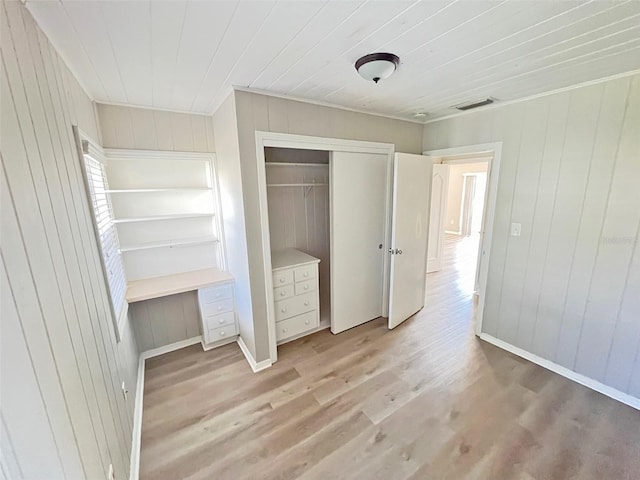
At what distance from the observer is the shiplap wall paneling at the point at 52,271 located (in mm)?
729

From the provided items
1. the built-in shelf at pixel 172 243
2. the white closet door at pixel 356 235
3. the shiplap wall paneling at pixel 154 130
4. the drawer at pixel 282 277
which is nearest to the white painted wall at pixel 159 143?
the shiplap wall paneling at pixel 154 130

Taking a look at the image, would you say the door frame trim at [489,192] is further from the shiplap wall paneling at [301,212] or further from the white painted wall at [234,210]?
the white painted wall at [234,210]

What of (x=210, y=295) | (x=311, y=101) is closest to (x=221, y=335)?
(x=210, y=295)

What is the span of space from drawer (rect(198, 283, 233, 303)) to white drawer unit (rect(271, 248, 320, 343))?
500 mm

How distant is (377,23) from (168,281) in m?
2.59

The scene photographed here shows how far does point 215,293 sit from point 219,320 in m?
0.30

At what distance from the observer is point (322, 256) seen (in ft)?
11.9

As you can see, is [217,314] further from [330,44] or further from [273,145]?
[330,44]

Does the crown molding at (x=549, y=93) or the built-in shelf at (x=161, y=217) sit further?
the built-in shelf at (x=161, y=217)

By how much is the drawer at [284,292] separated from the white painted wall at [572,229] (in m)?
2.04

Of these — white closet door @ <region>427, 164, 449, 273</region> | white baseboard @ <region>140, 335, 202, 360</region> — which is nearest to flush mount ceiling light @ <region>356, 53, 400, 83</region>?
white baseboard @ <region>140, 335, 202, 360</region>

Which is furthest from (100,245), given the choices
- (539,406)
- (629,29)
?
(539,406)

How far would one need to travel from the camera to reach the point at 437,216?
489cm

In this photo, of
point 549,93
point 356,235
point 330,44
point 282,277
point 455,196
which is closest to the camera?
point 330,44
